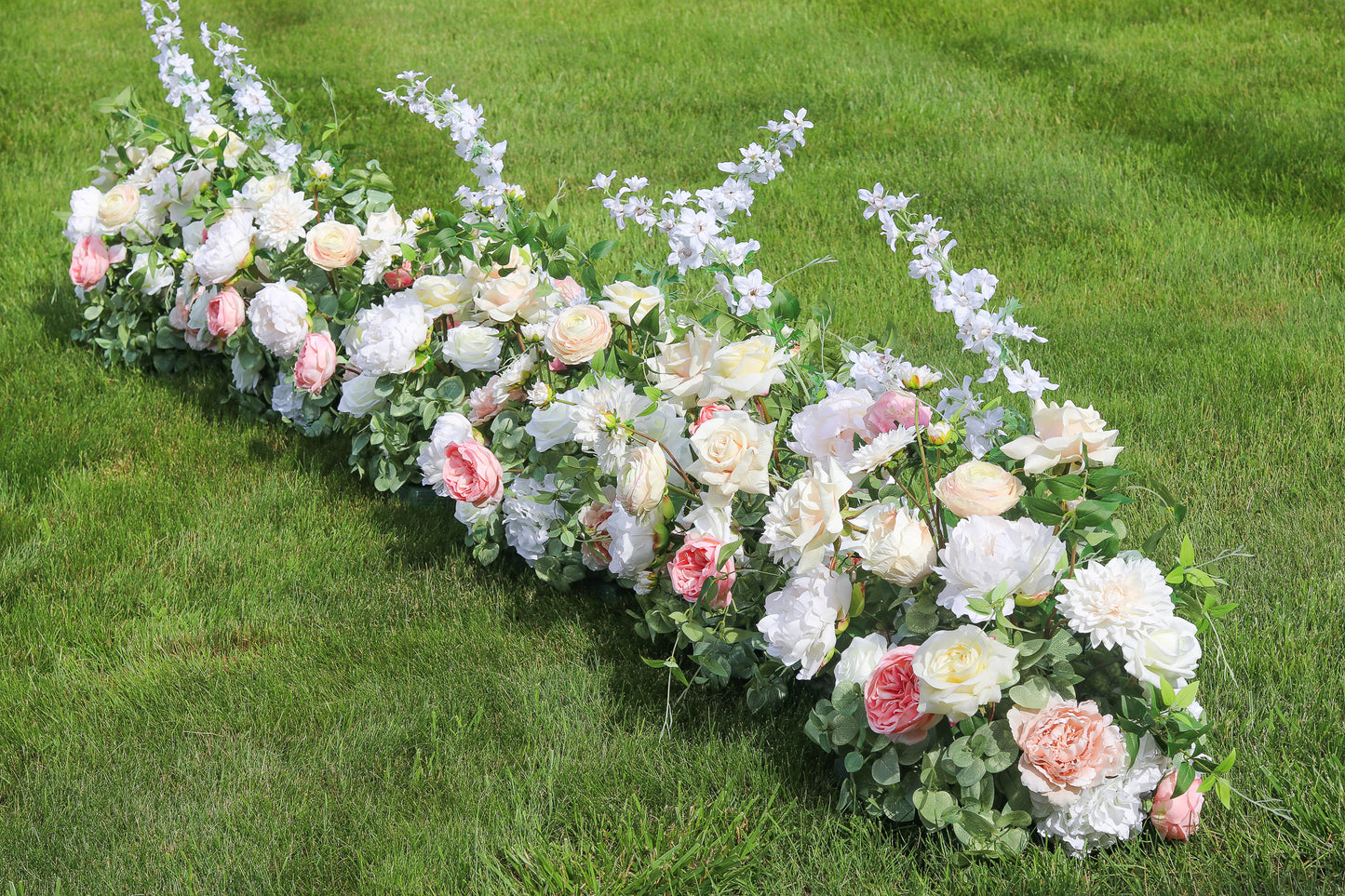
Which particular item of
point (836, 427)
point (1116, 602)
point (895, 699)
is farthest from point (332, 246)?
point (1116, 602)

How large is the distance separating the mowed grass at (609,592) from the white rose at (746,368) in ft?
2.43

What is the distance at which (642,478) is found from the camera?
2395 millimetres

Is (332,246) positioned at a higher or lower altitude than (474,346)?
higher

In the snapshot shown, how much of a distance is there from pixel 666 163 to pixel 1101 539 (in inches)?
166

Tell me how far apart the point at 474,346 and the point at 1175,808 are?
78.8 inches

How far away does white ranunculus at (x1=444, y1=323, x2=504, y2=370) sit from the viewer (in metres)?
2.97

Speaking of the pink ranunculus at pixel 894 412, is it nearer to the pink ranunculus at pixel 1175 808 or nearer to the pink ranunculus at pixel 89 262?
the pink ranunculus at pixel 1175 808

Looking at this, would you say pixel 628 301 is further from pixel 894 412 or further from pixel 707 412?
pixel 894 412

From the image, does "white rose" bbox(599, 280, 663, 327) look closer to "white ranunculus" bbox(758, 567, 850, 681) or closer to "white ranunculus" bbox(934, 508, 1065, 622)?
"white ranunculus" bbox(758, 567, 850, 681)

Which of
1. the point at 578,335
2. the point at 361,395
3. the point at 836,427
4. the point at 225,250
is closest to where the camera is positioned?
the point at 836,427

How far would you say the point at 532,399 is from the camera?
272cm

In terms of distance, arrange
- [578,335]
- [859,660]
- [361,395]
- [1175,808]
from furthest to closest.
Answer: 1. [361,395]
2. [578,335]
3. [859,660]
4. [1175,808]

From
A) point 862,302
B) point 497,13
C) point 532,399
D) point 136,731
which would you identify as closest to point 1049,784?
point 532,399

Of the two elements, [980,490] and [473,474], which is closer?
[980,490]
